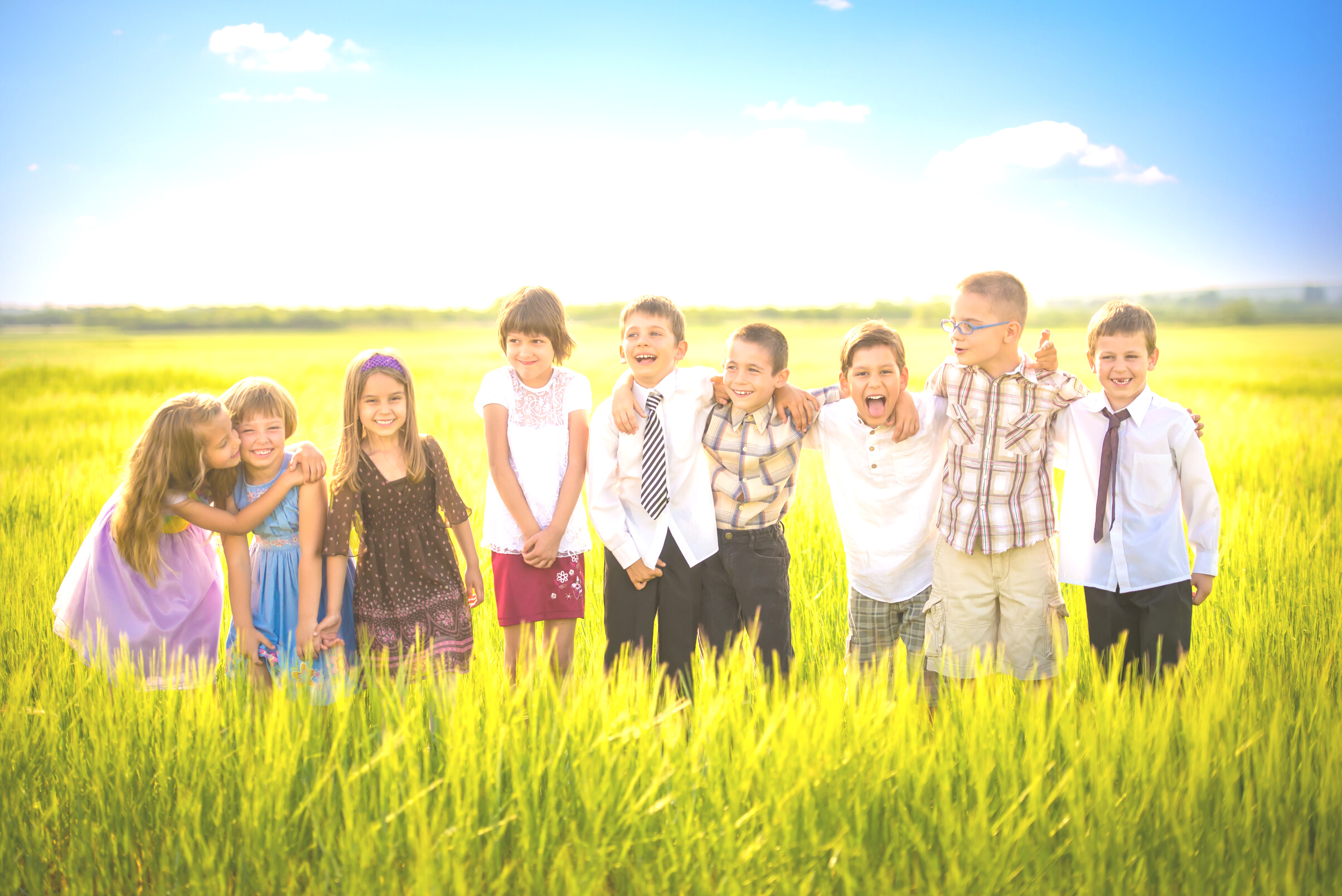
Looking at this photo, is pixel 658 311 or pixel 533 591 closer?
pixel 658 311

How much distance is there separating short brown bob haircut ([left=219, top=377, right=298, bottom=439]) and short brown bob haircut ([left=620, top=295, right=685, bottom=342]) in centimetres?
129

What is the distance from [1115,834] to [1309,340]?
180 ft

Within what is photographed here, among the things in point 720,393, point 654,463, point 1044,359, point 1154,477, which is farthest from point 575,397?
point 1154,477

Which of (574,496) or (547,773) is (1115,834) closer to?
(547,773)

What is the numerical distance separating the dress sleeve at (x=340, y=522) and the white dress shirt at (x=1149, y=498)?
2630mm

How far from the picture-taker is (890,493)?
285 cm

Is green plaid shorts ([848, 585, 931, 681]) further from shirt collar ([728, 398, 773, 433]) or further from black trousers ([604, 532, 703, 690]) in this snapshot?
shirt collar ([728, 398, 773, 433])

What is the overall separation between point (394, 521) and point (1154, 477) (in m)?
2.75

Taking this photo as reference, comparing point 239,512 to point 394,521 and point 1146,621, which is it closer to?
point 394,521

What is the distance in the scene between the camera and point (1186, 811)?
1806mm

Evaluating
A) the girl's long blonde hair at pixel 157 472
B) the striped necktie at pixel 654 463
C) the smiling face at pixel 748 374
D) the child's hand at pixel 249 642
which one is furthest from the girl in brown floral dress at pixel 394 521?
the smiling face at pixel 748 374

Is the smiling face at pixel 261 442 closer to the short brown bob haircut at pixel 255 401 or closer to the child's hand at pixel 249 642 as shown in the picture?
the short brown bob haircut at pixel 255 401

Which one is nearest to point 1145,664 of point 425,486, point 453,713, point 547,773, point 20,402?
point 547,773

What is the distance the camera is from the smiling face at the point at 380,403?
278 cm
